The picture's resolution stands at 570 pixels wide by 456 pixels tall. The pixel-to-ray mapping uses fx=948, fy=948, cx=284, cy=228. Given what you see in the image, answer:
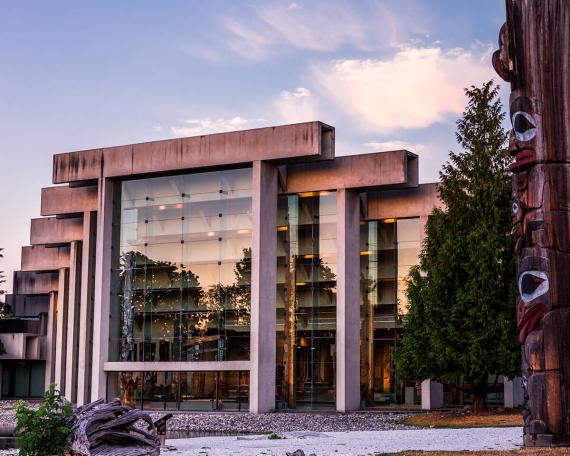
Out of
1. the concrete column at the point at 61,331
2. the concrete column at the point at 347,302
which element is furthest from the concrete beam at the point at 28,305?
the concrete column at the point at 347,302

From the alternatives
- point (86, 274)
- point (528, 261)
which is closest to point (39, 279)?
point (86, 274)

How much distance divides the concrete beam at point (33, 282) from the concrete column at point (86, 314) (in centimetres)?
1967

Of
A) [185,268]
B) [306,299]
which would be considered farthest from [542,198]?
[185,268]

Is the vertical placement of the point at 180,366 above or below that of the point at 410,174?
below

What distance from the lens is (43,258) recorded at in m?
66.6

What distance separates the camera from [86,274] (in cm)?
5181

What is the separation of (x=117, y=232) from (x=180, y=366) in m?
8.04

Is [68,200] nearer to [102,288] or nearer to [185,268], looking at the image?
[102,288]

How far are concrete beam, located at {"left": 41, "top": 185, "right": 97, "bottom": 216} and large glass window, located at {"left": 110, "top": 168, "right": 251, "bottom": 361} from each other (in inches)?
182

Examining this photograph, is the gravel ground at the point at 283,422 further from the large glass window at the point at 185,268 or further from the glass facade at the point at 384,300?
the glass facade at the point at 384,300

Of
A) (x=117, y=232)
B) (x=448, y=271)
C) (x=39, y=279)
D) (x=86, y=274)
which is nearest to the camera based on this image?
(x=448, y=271)

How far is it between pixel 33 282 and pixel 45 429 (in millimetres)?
58595

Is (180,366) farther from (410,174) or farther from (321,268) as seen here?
(410,174)

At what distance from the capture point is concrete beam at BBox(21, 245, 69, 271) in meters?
64.6
